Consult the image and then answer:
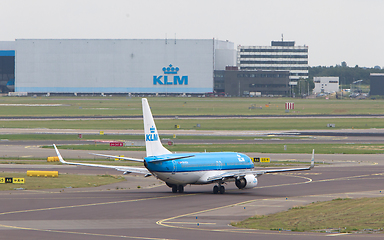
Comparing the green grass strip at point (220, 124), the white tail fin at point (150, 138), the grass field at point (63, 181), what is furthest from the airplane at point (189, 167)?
the green grass strip at point (220, 124)

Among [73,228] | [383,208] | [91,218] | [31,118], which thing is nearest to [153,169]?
[91,218]

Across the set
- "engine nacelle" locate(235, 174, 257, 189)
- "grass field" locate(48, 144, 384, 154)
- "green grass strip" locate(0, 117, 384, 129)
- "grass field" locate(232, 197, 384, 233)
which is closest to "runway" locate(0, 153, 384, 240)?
"engine nacelle" locate(235, 174, 257, 189)

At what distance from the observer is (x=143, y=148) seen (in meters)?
83.5

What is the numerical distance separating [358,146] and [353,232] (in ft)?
204

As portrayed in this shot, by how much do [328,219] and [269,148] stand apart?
52672mm

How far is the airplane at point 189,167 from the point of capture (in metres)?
42.6

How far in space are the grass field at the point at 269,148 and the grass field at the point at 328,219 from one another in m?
42.1

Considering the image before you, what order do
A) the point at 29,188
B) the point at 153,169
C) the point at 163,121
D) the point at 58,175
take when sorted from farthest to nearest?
the point at 163,121 < the point at 58,175 < the point at 29,188 < the point at 153,169

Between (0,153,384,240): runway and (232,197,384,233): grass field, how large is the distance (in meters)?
1.43

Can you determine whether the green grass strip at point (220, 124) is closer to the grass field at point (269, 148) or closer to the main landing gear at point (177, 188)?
the grass field at point (269, 148)

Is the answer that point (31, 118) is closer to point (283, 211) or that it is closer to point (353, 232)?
point (283, 211)

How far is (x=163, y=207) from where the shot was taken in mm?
37906

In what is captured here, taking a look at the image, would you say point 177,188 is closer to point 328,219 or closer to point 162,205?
point 162,205

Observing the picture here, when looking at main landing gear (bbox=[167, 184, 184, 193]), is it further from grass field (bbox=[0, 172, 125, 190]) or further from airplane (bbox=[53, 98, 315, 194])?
grass field (bbox=[0, 172, 125, 190])
